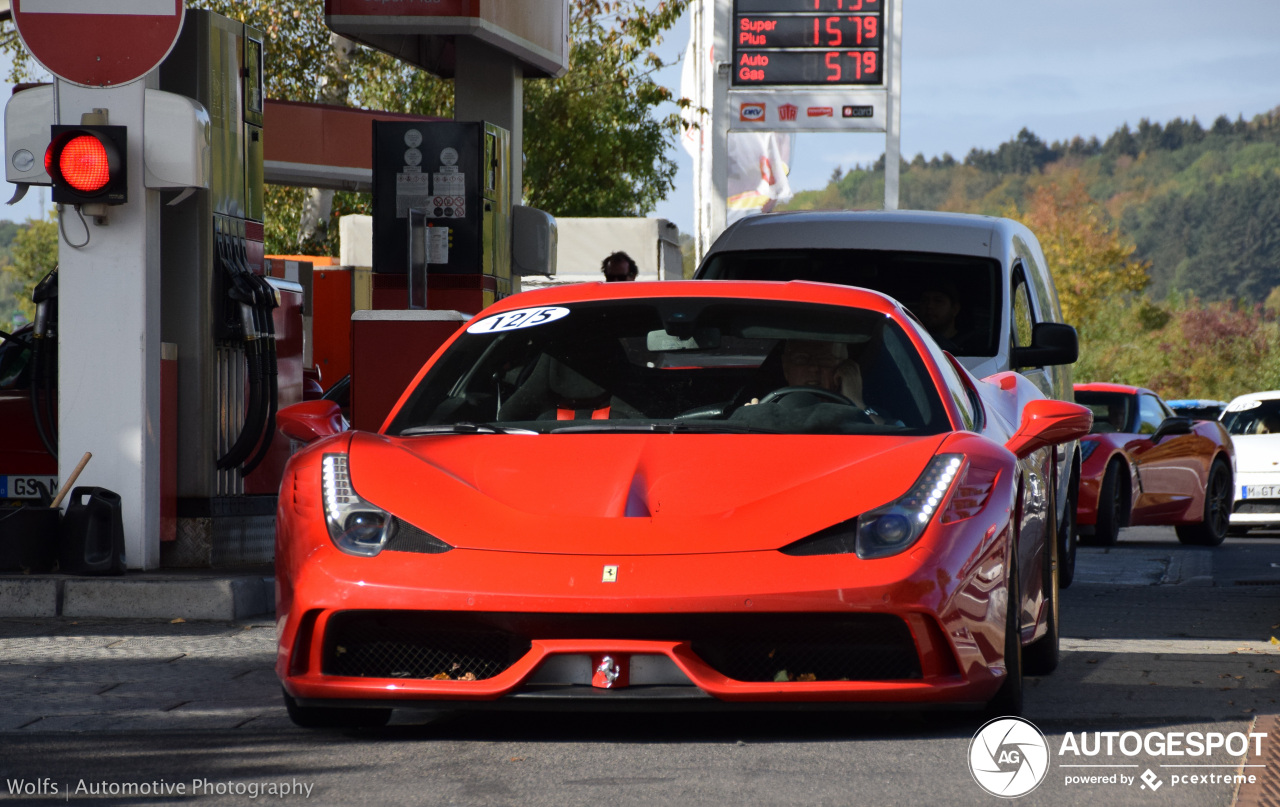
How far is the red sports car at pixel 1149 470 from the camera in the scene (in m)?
14.2

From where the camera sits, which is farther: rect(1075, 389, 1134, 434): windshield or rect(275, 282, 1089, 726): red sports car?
rect(1075, 389, 1134, 434): windshield

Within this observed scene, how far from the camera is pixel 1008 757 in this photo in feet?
14.0

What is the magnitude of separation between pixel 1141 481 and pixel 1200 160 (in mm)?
156582

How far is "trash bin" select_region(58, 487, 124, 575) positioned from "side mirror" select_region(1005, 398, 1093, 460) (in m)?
4.16

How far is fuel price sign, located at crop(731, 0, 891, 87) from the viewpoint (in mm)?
21875

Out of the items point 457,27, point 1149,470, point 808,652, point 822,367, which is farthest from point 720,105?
point 808,652

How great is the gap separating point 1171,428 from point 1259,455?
3102 mm

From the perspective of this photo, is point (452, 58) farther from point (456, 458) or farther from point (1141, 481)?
point (456, 458)

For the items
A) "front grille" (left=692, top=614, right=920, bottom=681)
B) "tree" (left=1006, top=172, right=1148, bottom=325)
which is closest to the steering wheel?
"front grille" (left=692, top=614, right=920, bottom=681)

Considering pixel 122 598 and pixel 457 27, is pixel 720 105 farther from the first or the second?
pixel 122 598

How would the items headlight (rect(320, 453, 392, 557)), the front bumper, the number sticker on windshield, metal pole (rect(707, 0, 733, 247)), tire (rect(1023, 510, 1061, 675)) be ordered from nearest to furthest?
the front bumper, headlight (rect(320, 453, 392, 557)), the number sticker on windshield, tire (rect(1023, 510, 1061, 675)), metal pole (rect(707, 0, 733, 247))

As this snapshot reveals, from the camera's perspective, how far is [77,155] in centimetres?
775

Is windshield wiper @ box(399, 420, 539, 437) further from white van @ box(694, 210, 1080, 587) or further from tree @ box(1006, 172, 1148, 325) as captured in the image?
tree @ box(1006, 172, 1148, 325)

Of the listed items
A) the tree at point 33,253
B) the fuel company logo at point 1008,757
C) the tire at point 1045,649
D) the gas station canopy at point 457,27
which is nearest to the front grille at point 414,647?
the fuel company logo at point 1008,757
